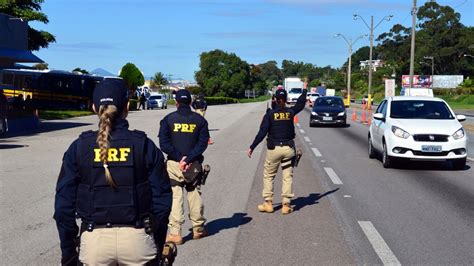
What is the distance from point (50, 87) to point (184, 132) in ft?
150

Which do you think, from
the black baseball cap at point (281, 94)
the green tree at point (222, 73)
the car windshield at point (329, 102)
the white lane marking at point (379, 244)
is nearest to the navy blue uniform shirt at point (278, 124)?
the black baseball cap at point (281, 94)

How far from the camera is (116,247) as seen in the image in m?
3.20

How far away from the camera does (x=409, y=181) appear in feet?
38.1

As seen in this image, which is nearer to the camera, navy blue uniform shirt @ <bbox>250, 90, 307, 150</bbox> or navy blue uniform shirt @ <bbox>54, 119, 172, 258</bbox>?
navy blue uniform shirt @ <bbox>54, 119, 172, 258</bbox>

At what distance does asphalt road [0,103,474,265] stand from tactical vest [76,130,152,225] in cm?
272

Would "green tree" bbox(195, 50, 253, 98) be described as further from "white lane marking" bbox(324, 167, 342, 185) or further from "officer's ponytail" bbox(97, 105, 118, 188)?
"officer's ponytail" bbox(97, 105, 118, 188)

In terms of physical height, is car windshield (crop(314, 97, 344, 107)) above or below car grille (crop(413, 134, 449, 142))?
above

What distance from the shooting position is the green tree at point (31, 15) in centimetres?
3376

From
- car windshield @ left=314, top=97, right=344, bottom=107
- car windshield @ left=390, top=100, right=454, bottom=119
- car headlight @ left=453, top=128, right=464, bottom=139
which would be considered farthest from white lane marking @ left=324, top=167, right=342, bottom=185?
car windshield @ left=314, top=97, right=344, bottom=107

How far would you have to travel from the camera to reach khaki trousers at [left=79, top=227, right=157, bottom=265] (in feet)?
10.5

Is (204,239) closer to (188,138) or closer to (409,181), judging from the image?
(188,138)

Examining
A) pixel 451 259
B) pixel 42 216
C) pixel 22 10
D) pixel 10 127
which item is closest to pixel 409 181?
pixel 451 259

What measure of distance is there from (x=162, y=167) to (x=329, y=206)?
5871 millimetres

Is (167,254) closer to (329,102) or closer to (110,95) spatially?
(110,95)
